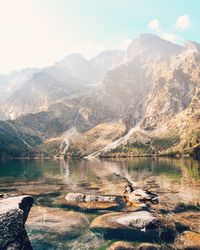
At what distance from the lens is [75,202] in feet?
220

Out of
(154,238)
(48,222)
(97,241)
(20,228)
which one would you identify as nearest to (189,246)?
(154,238)

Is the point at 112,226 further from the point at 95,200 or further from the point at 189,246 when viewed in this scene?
the point at 95,200

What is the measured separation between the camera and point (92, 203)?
65.1m

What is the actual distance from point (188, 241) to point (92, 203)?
29.6 meters

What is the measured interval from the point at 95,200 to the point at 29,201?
2750cm

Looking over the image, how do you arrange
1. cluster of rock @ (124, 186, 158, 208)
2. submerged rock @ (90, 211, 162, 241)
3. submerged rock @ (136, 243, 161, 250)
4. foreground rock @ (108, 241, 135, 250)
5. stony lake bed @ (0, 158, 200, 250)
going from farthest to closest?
cluster of rock @ (124, 186, 158, 208) → submerged rock @ (90, 211, 162, 241) → stony lake bed @ (0, 158, 200, 250) → foreground rock @ (108, 241, 135, 250) → submerged rock @ (136, 243, 161, 250)

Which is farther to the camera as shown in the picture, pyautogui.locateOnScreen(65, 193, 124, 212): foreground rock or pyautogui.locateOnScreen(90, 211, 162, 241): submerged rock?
pyautogui.locateOnScreen(65, 193, 124, 212): foreground rock

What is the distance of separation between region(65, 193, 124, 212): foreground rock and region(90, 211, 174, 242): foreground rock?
972cm

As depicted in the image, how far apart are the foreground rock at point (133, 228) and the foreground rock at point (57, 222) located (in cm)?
263

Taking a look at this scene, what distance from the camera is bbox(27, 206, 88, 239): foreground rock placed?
147ft

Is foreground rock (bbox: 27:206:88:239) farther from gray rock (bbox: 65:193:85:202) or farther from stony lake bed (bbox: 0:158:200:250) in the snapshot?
gray rock (bbox: 65:193:85:202)

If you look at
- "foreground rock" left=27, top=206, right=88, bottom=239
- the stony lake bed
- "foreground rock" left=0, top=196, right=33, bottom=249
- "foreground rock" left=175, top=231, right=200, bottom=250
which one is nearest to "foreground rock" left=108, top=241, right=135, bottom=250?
the stony lake bed

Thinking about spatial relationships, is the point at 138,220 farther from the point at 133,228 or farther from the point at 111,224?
the point at 111,224

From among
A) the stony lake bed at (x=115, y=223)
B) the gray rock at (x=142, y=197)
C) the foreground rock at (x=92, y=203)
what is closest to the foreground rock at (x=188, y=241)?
the stony lake bed at (x=115, y=223)
